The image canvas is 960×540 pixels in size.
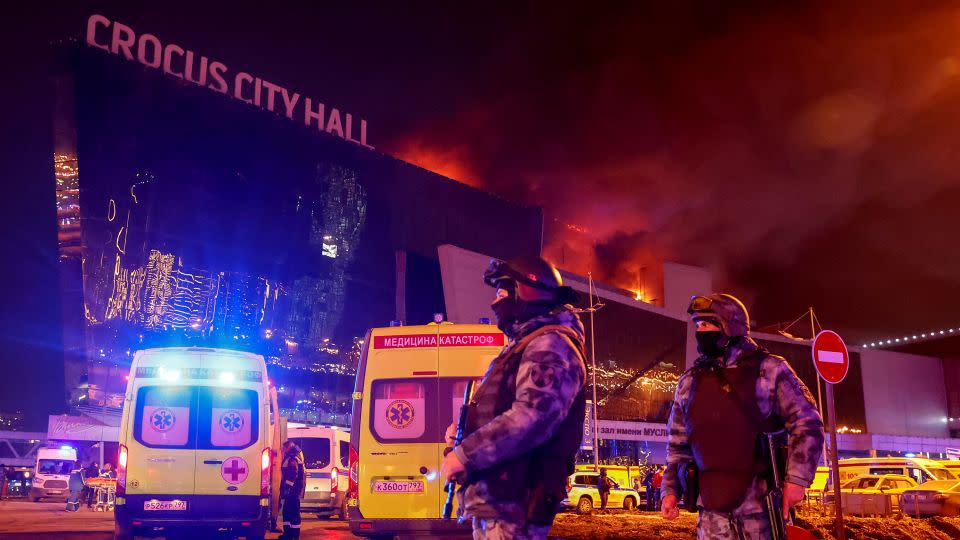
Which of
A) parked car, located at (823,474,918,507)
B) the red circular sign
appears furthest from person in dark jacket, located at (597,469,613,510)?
the red circular sign

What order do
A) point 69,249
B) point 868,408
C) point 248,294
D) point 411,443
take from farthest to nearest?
point 868,408 < point 248,294 < point 69,249 < point 411,443

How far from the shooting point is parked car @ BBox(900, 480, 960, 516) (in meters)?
16.8

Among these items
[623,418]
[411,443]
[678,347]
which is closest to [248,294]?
[623,418]

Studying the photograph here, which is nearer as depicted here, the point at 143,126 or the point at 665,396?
the point at 143,126

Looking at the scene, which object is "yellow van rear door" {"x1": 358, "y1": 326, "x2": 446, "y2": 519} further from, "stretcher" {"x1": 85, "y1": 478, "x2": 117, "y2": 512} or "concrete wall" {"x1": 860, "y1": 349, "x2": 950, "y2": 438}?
"concrete wall" {"x1": 860, "y1": 349, "x2": 950, "y2": 438}

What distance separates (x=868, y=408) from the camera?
64500 millimetres

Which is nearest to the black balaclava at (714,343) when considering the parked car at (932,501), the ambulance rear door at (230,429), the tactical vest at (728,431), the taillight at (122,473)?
the tactical vest at (728,431)

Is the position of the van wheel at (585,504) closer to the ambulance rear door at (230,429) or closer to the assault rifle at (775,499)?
the ambulance rear door at (230,429)

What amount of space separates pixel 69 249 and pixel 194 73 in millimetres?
12499

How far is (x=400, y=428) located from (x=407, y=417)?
0.15 meters

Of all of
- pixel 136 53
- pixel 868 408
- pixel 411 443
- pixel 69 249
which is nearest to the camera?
pixel 411 443

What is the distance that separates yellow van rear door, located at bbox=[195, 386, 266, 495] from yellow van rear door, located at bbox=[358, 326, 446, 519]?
6.04 ft

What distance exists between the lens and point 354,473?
33.4 feet

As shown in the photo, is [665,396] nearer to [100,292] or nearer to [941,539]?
[100,292]
